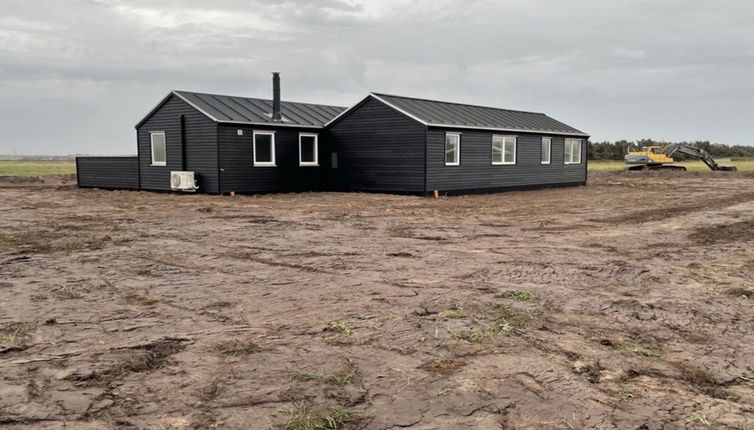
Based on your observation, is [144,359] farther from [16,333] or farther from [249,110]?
[249,110]

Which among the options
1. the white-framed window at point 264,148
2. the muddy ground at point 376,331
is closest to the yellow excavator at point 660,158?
the white-framed window at point 264,148

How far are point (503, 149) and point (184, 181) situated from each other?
511 inches

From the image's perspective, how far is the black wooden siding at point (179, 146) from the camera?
2194 cm

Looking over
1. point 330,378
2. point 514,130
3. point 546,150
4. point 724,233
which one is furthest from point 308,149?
point 330,378

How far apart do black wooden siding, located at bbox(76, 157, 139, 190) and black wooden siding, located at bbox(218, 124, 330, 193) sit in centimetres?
568

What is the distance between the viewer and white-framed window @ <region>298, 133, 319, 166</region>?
2447 cm

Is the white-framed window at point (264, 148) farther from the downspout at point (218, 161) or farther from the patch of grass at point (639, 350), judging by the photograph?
the patch of grass at point (639, 350)

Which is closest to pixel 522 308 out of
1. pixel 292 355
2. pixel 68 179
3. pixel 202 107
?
pixel 292 355

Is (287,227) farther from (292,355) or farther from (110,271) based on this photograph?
(292,355)

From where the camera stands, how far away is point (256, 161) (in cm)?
2294

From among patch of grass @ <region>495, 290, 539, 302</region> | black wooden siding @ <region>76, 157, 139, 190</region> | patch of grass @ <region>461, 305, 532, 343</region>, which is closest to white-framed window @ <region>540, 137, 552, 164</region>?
black wooden siding @ <region>76, 157, 139, 190</region>

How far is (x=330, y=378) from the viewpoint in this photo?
163 inches

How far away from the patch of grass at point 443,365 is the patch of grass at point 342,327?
37.5 inches

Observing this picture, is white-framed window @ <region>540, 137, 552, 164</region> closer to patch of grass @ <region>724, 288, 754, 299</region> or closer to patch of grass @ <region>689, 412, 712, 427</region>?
patch of grass @ <region>724, 288, 754, 299</region>
